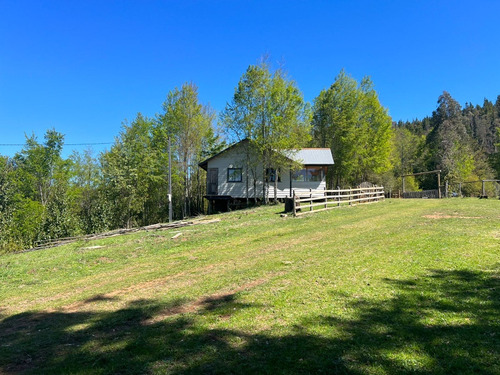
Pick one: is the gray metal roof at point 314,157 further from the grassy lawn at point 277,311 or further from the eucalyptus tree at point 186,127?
the grassy lawn at point 277,311

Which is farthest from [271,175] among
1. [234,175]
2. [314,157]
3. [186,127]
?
[186,127]

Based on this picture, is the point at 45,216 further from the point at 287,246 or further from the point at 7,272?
the point at 287,246

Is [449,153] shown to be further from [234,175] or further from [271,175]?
[234,175]

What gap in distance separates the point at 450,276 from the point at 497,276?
69cm

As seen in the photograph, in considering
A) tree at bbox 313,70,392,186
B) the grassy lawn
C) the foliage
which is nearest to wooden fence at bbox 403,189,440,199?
tree at bbox 313,70,392,186

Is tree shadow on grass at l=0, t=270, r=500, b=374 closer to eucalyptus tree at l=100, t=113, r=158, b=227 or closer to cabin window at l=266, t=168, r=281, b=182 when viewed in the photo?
cabin window at l=266, t=168, r=281, b=182

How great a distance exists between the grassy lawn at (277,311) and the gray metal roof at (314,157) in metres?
16.3

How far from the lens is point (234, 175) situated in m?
26.0

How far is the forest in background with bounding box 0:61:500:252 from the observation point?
23.3 metres

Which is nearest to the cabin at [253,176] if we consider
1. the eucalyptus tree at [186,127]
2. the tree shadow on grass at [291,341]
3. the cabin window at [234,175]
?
the cabin window at [234,175]

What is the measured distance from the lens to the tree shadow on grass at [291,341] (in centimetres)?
289

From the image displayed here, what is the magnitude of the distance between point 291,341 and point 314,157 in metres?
23.3

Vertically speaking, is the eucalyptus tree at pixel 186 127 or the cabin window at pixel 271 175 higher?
the eucalyptus tree at pixel 186 127

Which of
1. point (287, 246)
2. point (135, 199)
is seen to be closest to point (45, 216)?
point (135, 199)
